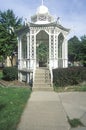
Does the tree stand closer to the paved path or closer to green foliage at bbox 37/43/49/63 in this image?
green foliage at bbox 37/43/49/63

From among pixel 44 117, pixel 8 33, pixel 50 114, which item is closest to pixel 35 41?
pixel 50 114

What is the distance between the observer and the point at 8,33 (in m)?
39.5

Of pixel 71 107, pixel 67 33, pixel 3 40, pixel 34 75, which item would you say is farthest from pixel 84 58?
pixel 71 107

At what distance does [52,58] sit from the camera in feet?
61.5

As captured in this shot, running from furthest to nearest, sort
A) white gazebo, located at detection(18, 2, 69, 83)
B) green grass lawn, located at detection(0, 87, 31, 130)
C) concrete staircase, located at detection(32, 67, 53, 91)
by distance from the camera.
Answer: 1. white gazebo, located at detection(18, 2, 69, 83)
2. concrete staircase, located at detection(32, 67, 53, 91)
3. green grass lawn, located at detection(0, 87, 31, 130)

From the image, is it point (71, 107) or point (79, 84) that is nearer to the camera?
point (71, 107)

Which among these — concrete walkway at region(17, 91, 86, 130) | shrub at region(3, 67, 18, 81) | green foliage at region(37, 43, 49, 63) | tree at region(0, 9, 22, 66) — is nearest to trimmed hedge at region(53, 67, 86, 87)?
shrub at region(3, 67, 18, 81)

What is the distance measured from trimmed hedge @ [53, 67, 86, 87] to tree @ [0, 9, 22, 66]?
69.9 ft

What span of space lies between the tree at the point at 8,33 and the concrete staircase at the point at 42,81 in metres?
20.0

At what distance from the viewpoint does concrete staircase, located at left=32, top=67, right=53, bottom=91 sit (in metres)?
15.5

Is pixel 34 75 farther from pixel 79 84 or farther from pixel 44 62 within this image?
pixel 44 62

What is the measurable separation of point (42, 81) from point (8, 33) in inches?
945

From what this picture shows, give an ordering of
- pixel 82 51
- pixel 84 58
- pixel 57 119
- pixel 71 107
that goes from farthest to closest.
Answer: pixel 82 51 → pixel 84 58 → pixel 71 107 → pixel 57 119

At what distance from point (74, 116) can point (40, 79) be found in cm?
867
